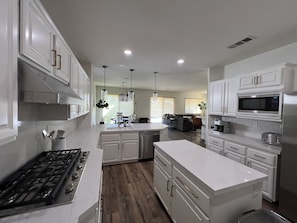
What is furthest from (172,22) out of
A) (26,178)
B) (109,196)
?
(109,196)

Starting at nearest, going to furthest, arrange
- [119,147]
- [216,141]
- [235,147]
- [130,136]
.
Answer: [235,147]
[216,141]
[119,147]
[130,136]

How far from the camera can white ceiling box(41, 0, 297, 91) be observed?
5.27 feet

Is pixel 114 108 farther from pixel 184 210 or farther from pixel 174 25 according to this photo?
pixel 184 210

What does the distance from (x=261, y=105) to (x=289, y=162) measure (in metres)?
1.00

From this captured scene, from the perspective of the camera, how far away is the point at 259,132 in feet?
9.77

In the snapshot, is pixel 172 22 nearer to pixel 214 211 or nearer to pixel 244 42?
pixel 244 42

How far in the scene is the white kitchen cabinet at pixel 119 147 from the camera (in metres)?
3.55

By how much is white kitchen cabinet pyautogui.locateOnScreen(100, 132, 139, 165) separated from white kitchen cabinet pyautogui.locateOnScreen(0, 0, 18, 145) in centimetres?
293

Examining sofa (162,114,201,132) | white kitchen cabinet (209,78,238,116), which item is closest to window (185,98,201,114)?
sofa (162,114,201,132)

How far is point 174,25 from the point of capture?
1988mm

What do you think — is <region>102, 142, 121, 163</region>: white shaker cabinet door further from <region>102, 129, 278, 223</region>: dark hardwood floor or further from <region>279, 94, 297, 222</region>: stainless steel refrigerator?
<region>279, 94, 297, 222</region>: stainless steel refrigerator

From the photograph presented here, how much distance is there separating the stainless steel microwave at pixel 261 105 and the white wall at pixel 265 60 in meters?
0.81

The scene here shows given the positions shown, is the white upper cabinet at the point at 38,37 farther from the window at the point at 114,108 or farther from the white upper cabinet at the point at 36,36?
the window at the point at 114,108

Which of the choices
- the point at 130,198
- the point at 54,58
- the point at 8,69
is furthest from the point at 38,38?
the point at 130,198
